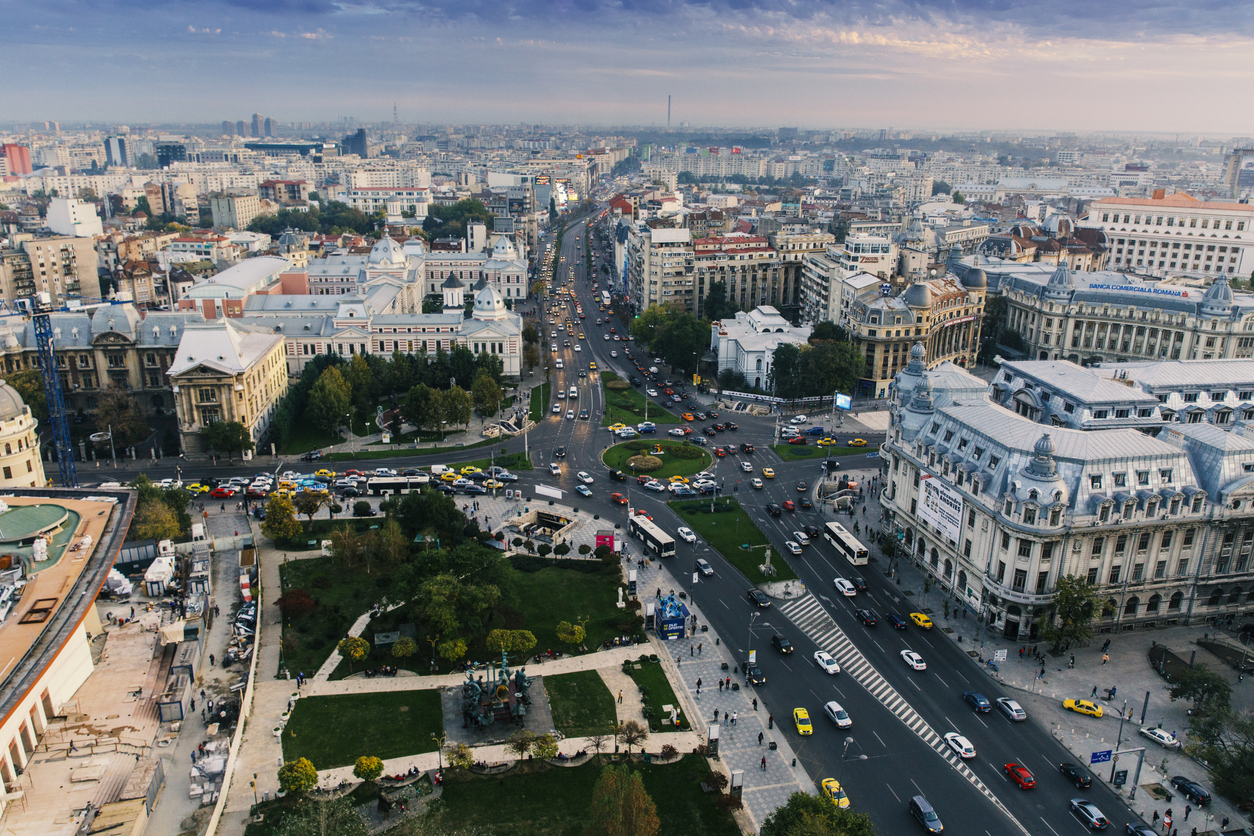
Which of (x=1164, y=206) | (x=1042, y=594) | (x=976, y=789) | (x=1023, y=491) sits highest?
(x=1164, y=206)

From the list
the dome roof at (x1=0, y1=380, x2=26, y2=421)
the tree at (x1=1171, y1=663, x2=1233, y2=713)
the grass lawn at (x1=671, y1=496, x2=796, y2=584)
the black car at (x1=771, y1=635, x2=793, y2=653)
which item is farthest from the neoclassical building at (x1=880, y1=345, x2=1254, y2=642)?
the dome roof at (x1=0, y1=380, x2=26, y2=421)

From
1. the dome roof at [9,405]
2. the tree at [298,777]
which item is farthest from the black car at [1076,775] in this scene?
the dome roof at [9,405]

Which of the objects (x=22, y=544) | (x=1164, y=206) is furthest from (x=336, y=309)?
(x=1164, y=206)

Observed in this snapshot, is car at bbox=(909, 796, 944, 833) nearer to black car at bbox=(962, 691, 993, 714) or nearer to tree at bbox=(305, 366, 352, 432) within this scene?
black car at bbox=(962, 691, 993, 714)

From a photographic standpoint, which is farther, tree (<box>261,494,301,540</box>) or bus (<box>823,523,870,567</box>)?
tree (<box>261,494,301,540</box>)

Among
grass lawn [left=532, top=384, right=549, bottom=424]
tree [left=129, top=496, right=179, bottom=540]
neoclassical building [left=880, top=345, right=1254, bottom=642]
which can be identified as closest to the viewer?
neoclassical building [left=880, top=345, right=1254, bottom=642]

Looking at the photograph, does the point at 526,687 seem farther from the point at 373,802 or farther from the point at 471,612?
the point at 373,802

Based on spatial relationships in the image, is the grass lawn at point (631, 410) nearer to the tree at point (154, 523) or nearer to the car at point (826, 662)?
the tree at point (154, 523)

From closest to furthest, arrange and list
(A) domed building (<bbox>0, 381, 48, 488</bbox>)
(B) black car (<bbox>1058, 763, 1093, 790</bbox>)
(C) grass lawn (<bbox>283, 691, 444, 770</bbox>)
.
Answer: (B) black car (<bbox>1058, 763, 1093, 790</bbox>), (C) grass lawn (<bbox>283, 691, 444, 770</bbox>), (A) domed building (<bbox>0, 381, 48, 488</bbox>)
